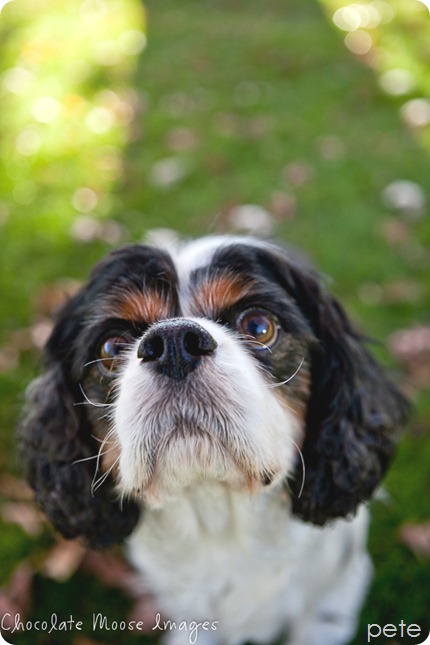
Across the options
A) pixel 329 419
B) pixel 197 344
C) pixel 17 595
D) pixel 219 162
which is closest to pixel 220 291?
pixel 197 344

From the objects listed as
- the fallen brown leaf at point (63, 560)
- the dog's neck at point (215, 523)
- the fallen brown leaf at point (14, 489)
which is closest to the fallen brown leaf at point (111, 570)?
the fallen brown leaf at point (63, 560)

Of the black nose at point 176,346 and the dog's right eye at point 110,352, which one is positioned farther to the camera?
the dog's right eye at point 110,352

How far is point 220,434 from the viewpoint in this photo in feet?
4.80

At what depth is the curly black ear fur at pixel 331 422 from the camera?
1929 mm

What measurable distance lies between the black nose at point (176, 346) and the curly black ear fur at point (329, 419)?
0.56m

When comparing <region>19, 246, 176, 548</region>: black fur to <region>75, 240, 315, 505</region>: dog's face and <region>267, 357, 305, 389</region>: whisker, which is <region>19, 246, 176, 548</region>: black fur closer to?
<region>75, 240, 315, 505</region>: dog's face

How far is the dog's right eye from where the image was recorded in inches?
68.0

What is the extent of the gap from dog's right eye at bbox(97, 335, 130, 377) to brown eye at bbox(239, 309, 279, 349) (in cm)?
36

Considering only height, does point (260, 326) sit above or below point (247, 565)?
above

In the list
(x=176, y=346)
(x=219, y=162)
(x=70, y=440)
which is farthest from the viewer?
(x=219, y=162)

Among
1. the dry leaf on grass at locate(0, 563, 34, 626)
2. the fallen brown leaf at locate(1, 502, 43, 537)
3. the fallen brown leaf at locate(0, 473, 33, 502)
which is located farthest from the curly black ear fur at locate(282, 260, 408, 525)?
the fallen brown leaf at locate(0, 473, 33, 502)

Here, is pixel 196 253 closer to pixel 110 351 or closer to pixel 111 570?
pixel 110 351

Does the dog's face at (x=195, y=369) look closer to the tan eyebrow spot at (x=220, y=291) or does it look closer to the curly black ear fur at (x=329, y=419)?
the tan eyebrow spot at (x=220, y=291)

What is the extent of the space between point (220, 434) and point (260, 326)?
39cm
